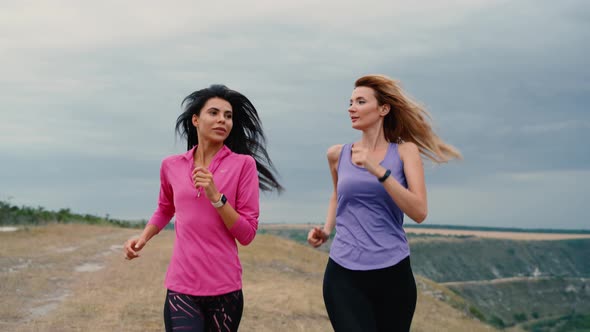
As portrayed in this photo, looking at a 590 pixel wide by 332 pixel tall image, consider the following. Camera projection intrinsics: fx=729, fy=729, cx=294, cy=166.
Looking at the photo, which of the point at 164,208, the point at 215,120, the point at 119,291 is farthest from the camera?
the point at 119,291

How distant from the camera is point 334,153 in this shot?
19.4 feet

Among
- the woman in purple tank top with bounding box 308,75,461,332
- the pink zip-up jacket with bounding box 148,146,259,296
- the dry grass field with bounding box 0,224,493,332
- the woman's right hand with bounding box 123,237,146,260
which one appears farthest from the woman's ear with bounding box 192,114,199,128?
the dry grass field with bounding box 0,224,493,332

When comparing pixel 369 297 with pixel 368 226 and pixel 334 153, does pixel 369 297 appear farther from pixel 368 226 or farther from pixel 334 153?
pixel 334 153

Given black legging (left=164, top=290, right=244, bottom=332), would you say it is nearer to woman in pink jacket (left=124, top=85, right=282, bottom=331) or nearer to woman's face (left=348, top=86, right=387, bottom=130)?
woman in pink jacket (left=124, top=85, right=282, bottom=331)

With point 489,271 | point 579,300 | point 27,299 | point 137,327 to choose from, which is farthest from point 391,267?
point 489,271

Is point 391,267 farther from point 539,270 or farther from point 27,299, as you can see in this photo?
point 539,270

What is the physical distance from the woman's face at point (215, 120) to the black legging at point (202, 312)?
3.60 ft

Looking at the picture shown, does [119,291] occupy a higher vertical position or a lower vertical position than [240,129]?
lower

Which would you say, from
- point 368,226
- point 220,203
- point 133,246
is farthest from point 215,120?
point 368,226

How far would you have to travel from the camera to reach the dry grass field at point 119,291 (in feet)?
41.3

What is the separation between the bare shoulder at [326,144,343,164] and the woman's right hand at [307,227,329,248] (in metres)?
0.68

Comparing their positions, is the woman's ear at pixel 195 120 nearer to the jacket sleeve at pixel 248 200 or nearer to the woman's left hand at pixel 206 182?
the jacket sleeve at pixel 248 200

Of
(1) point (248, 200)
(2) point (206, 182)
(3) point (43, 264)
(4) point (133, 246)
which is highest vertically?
(2) point (206, 182)

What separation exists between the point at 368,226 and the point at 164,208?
5.12 ft
